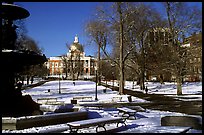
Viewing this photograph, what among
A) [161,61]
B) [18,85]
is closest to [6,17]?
[18,85]

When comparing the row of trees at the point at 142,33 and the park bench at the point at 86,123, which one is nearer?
the park bench at the point at 86,123

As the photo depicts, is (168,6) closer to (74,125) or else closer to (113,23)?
(113,23)

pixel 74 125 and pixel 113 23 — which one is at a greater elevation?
pixel 113 23

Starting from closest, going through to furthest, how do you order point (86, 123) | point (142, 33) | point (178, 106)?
point (86, 123)
point (178, 106)
point (142, 33)

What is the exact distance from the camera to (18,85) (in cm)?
1124

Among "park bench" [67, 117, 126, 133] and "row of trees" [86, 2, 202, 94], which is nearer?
"park bench" [67, 117, 126, 133]

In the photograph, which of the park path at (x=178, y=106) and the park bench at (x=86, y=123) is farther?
the park path at (x=178, y=106)

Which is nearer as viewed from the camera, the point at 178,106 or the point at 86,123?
the point at 86,123

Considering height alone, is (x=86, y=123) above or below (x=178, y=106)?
above

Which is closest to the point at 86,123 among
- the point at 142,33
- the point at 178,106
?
the point at 178,106

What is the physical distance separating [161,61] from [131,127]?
29335 mm

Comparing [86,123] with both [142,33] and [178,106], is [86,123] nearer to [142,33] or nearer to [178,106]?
[178,106]

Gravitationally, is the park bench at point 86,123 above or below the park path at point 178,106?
above

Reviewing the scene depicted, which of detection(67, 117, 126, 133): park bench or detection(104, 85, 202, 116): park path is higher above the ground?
detection(67, 117, 126, 133): park bench
